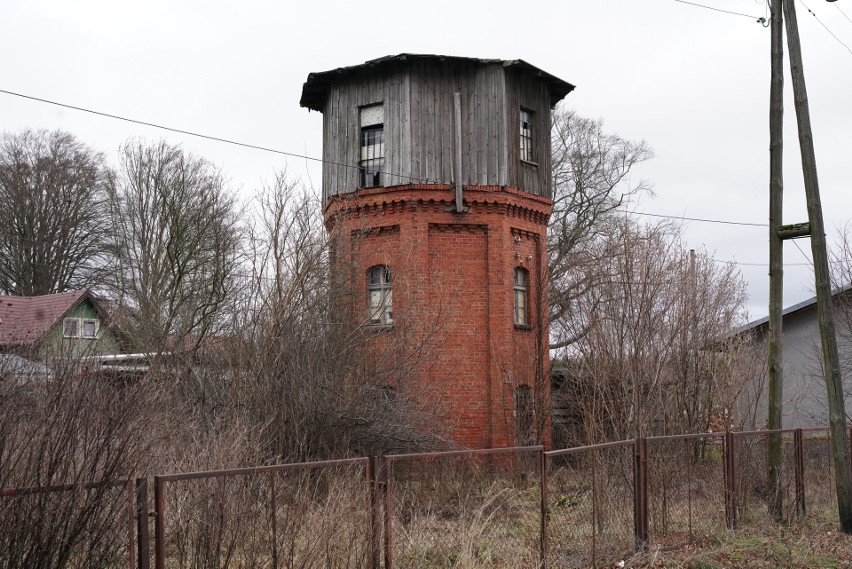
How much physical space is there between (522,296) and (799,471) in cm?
922

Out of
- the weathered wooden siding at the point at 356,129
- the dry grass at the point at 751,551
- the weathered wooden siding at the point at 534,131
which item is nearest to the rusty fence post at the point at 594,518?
the dry grass at the point at 751,551

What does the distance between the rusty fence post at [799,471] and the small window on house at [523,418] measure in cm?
755

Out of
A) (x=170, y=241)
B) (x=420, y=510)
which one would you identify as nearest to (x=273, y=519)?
(x=420, y=510)

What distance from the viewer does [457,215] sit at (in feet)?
68.5

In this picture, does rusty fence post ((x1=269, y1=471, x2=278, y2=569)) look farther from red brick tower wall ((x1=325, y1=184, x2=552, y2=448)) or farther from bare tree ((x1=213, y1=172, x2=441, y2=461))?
red brick tower wall ((x1=325, y1=184, x2=552, y2=448))

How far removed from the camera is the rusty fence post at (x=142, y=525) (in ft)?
20.1

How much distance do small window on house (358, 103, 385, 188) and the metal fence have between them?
1004 cm

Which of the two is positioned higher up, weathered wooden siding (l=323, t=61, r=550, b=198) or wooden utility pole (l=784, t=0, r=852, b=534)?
weathered wooden siding (l=323, t=61, r=550, b=198)

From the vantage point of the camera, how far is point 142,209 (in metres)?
36.8

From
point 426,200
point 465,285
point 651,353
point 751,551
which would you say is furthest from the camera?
point 465,285

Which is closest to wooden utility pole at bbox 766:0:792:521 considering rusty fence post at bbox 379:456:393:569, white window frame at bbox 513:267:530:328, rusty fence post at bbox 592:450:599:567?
rusty fence post at bbox 592:450:599:567

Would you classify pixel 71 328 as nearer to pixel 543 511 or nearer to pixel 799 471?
pixel 543 511

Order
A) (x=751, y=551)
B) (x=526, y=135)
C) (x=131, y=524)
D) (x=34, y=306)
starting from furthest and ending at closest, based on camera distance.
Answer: (x=34, y=306) < (x=526, y=135) < (x=751, y=551) < (x=131, y=524)

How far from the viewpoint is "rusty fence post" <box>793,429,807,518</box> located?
45.4 ft
